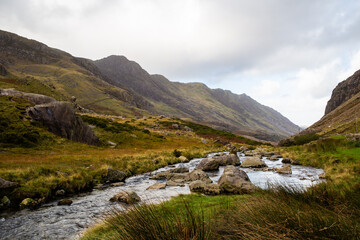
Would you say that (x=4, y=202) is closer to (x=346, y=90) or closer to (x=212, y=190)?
(x=212, y=190)

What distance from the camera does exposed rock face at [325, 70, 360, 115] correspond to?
443 feet

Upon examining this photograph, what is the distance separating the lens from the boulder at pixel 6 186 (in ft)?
44.6

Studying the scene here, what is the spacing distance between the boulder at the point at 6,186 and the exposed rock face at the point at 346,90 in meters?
173

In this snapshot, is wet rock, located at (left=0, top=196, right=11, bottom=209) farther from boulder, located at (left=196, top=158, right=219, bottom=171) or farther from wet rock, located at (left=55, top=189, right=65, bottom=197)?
boulder, located at (left=196, top=158, right=219, bottom=171)

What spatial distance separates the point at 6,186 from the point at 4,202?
167 cm

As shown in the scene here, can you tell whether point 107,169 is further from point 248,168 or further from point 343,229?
point 343,229

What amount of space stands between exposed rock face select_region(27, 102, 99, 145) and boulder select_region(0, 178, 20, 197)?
80.2 feet

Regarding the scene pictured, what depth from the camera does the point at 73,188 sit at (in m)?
17.1

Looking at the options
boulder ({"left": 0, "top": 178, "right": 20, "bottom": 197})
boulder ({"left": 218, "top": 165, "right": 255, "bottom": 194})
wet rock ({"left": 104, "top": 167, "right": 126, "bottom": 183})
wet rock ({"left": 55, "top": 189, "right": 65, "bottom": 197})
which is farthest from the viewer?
wet rock ({"left": 104, "top": 167, "right": 126, "bottom": 183})

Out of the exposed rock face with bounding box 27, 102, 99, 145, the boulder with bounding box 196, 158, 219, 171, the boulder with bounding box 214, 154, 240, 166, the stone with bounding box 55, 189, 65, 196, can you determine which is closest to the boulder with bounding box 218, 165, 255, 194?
the boulder with bounding box 196, 158, 219, 171

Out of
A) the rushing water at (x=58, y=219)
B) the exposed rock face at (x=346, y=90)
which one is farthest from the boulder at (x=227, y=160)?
the exposed rock face at (x=346, y=90)

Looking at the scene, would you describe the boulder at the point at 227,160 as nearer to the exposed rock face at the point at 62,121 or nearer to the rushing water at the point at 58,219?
the rushing water at the point at 58,219

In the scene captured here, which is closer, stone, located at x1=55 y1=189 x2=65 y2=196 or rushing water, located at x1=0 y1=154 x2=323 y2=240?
rushing water, located at x1=0 y1=154 x2=323 y2=240

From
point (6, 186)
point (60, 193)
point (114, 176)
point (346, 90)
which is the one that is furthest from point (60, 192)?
point (346, 90)
